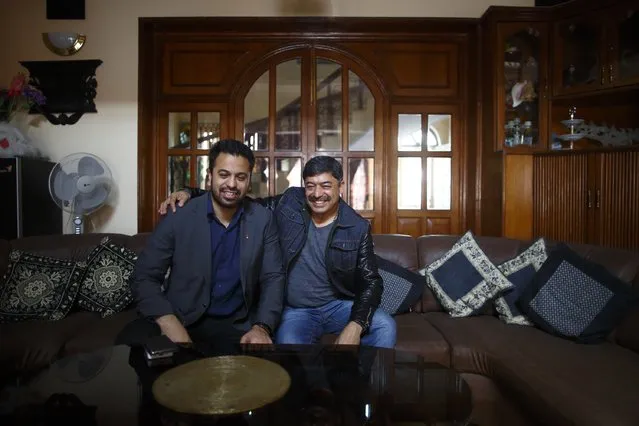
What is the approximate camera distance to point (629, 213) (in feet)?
8.79

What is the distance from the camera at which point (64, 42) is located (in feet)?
10.4

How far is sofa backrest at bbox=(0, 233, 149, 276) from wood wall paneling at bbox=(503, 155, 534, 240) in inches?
94.5

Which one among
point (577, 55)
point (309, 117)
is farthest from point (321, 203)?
point (577, 55)

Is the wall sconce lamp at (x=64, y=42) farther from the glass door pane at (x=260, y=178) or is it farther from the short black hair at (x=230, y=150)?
Result: the short black hair at (x=230, y=150)

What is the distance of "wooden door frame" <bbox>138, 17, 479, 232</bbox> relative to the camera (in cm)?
324

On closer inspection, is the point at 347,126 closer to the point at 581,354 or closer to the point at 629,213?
the point at 629,213

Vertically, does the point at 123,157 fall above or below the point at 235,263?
above

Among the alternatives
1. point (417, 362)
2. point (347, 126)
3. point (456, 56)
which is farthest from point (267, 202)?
point (456, 56)

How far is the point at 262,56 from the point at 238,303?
2226 mm

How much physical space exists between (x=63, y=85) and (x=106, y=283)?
181 centimetres

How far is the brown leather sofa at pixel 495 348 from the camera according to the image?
1.37m

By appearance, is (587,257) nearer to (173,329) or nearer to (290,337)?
(290,337)

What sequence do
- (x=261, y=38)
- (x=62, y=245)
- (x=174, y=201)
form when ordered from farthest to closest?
(x=261, y=38)
(x=62, y=245)
(x=174, y=201)

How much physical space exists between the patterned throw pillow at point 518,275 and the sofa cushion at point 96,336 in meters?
1.89
